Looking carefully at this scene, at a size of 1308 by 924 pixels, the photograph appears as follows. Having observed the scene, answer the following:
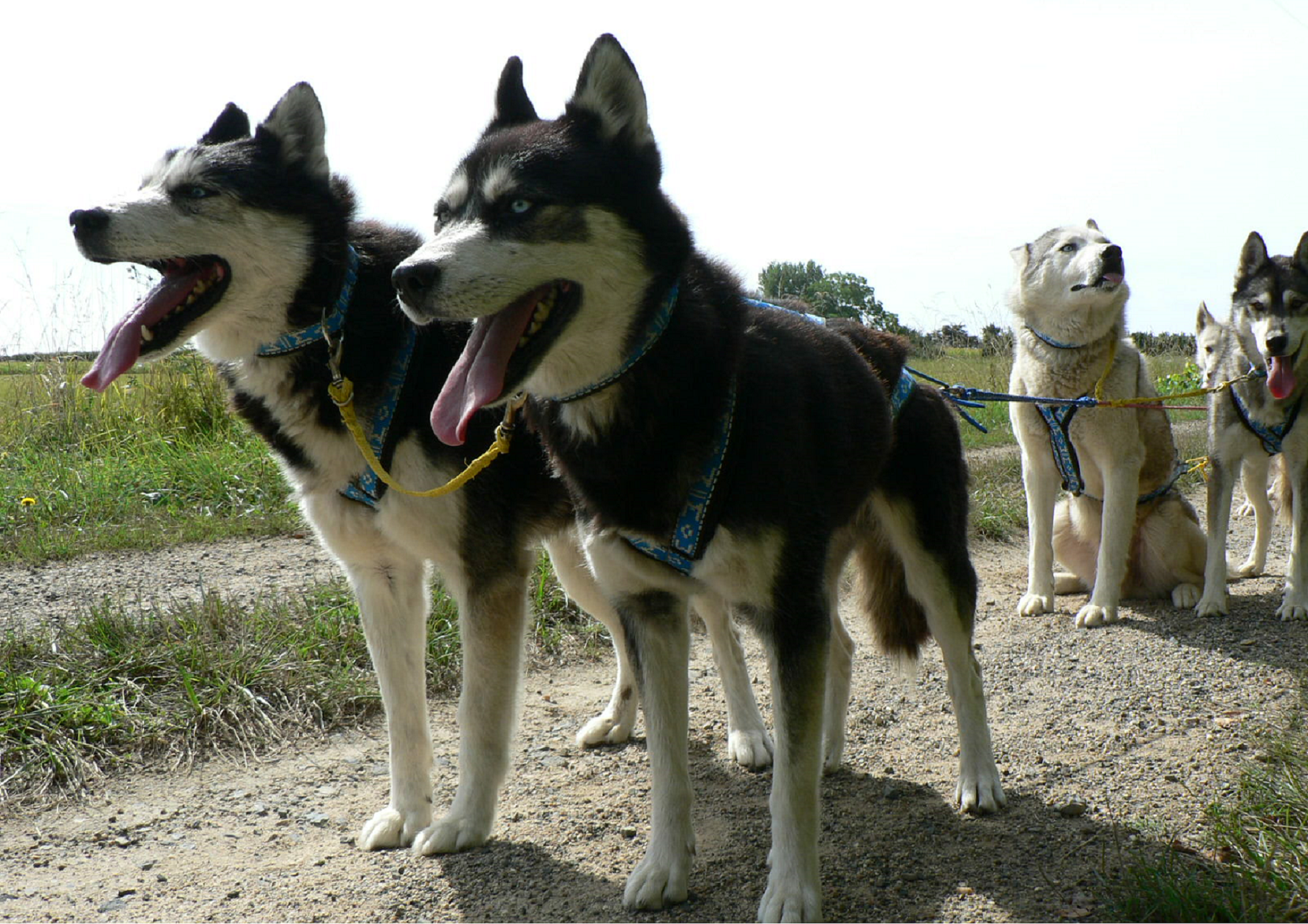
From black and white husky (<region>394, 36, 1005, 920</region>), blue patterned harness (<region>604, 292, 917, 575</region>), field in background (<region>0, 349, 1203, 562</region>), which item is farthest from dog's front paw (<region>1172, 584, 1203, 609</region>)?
blue patterned harness (<region>604, 292, 917, 575</region>)

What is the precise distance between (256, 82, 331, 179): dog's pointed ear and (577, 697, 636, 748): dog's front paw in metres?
2.14

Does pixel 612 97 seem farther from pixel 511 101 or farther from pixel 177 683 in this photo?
pixel 177 683

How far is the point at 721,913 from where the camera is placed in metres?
2.45

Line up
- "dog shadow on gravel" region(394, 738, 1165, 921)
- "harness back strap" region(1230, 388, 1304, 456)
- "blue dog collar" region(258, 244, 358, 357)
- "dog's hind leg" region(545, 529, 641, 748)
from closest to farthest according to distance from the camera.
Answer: "dog shadow on gravel" region(394, 738, 1165, 921)
"blue dog collar" region(258, 244, 358, 357)
"dog's hind leg" region(545, 529, 641, 748)
"harness back strap" region(1230, 388, 1304, 456)

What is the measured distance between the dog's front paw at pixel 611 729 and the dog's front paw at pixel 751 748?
0.40 metres

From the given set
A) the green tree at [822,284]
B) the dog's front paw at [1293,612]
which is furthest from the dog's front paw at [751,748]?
the green tree at [822,284]

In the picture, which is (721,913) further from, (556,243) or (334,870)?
(556,243)

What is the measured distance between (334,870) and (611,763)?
1.05m

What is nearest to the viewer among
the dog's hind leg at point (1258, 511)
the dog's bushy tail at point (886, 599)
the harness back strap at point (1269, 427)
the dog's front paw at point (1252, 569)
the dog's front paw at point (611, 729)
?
the dog's bushy tail at point (886, 599)

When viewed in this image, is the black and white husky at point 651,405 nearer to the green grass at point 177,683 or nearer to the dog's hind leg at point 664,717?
the dog's hind leg at point 664,717

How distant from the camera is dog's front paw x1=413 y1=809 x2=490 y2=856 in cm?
282

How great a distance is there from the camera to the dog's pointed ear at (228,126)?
3.01 meters

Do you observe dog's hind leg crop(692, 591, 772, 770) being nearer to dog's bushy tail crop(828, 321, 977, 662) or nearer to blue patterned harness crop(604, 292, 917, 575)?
dog's bushy tail crop(828, 321, 977, 662)

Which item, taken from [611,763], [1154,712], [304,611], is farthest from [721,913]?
[304,611]
